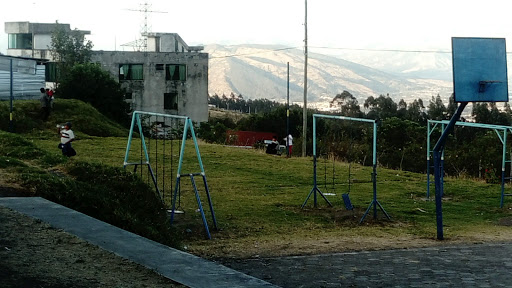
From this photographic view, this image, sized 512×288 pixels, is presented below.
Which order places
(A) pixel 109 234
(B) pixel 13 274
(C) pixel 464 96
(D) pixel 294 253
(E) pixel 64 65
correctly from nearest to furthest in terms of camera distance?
(B) pixel 13 274 < (A) pixel 109 234 < (D) pixel 294 253 < (C) pixel 464 96 < (E) pixel 64 65

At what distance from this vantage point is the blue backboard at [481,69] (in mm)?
16062

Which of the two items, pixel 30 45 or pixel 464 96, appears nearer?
pixel 464 96

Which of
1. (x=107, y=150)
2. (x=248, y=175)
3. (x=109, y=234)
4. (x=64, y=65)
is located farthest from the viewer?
(x=64, y=65)

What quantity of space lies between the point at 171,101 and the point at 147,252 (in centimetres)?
6339

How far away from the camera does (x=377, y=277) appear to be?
11711mm

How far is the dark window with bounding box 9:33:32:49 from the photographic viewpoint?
289 feet

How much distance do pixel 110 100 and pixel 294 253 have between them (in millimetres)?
37972

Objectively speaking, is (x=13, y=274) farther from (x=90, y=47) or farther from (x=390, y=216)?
(x=90, y=47)

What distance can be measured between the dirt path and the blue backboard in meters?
9.49

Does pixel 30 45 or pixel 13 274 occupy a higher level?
pixel 30 45

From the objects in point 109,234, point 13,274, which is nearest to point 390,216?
point 109,234

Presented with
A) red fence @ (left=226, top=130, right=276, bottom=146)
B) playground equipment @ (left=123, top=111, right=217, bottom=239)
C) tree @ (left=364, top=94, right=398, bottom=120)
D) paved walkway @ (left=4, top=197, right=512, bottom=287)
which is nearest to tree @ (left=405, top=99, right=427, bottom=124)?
tree @ (left=364, top=94, right=398, bottom=120)

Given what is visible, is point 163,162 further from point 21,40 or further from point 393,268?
point 21,40

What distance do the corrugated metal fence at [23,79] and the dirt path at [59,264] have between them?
106ft
